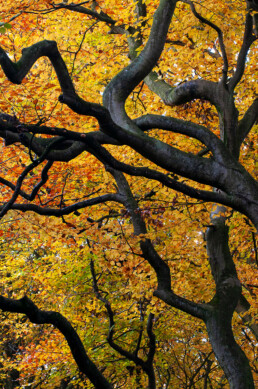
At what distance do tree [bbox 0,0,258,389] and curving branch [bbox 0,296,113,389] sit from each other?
0.05ft

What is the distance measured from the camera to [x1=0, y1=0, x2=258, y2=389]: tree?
16.1 ft

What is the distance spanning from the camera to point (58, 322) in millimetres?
5230

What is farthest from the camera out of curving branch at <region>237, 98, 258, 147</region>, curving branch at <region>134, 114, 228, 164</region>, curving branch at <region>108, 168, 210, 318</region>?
curving branch at <region>108, 168, 210, 318</region>

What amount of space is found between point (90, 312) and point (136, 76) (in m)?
11.7

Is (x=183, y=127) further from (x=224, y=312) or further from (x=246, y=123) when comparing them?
(x=224, y=312)

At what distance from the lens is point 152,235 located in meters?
8.31

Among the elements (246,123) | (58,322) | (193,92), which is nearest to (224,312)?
(58,322)

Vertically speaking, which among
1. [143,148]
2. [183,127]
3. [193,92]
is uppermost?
[193,92]

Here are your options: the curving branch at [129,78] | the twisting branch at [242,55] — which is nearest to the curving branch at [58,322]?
the curving branch at [129,78]

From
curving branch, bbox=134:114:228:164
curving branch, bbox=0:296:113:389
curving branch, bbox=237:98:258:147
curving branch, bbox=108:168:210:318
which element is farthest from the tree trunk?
curving branch, bbox=134:114:228:164

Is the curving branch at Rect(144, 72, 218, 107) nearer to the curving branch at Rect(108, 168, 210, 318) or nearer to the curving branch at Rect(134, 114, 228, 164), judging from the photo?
the curving branch at Rect(134, 114, 228, 164)

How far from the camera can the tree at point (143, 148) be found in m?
4.91

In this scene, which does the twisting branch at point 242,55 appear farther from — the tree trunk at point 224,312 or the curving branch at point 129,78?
the tree trunk at point 224,312

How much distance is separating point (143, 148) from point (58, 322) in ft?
8.87
